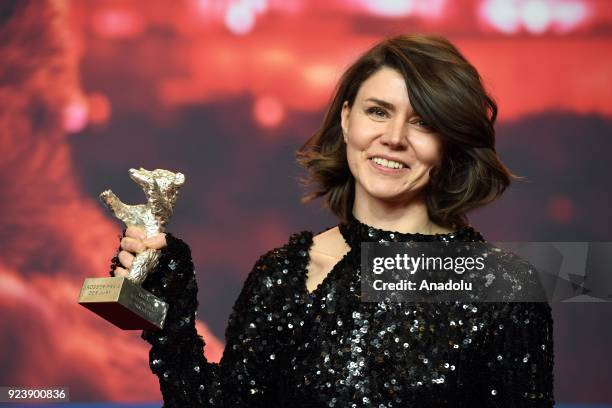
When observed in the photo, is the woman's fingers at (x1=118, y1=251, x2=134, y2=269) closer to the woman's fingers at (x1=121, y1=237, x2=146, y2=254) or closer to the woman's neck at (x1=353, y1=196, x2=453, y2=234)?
the woman's fingers at (x1=121, y1=237, x2=146, y2=254)

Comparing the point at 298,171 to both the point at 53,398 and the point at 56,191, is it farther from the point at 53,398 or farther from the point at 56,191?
the point at 53,398

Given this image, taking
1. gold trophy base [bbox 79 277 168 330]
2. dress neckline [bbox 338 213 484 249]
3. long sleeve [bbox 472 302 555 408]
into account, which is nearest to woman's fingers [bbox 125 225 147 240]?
gold trophy base [bbox 79 277 168 330]

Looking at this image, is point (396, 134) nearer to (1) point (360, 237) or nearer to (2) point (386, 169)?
(2) point (386, 169)

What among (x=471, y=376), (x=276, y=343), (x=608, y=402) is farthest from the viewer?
(x=608, y=402)

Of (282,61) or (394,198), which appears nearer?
(394,198)

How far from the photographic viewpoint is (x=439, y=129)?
7.54 feet

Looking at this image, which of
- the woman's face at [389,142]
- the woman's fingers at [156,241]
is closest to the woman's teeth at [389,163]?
the woman's face at [389,142]

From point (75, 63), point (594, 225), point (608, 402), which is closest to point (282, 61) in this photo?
point (75, 63)

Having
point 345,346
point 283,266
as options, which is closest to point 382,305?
point 345,346

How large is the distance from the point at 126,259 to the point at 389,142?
0.59 meters

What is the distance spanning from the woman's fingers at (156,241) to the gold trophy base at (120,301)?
0.29ft

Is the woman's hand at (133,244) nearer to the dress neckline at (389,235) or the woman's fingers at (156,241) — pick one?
the woman's fingers at (156,241)

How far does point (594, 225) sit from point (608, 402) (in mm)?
714

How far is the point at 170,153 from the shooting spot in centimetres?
456
